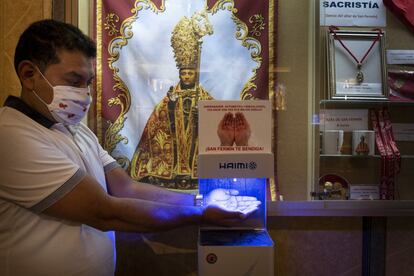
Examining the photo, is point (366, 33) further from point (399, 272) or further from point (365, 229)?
point (399, 272)

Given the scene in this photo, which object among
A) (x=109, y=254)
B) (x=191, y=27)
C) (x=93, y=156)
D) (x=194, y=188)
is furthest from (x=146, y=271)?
(x=191, y=27)

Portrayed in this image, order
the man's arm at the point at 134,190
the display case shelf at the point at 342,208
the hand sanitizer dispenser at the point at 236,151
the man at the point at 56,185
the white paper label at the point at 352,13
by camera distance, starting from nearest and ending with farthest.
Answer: the man at the point at 56,185 → the hand sanitizer dispenser at the point at 236,151 → the man's arm at the point at 134,190 → the display case shelf at the point at 342,208 → the white paper label at the point at 352,13

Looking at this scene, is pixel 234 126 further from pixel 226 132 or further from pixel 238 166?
pixel 238 166

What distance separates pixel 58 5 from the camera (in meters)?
2.12

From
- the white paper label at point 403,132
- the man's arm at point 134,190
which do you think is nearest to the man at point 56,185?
the man's arm at point 134,190

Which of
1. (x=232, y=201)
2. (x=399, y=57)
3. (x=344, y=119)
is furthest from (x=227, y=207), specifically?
(x=399, y=57)

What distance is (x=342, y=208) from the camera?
2.27 m

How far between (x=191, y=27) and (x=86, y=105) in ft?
3.24

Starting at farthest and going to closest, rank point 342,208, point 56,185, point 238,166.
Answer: point 342,208
point 238,166
point 56,185

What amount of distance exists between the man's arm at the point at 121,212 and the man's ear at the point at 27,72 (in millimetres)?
440

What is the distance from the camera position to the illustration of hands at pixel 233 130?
166 cm

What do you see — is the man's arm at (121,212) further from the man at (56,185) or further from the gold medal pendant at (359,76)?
the gold medal pendant at (359,76)

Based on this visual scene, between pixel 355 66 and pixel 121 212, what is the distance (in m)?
1.68

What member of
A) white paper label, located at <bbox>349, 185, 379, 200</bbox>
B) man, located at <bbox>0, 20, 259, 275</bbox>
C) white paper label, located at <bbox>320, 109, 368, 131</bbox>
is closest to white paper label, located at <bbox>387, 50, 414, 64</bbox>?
white paper label, located at <bbox>320, 109, 368, 131</bbox>
